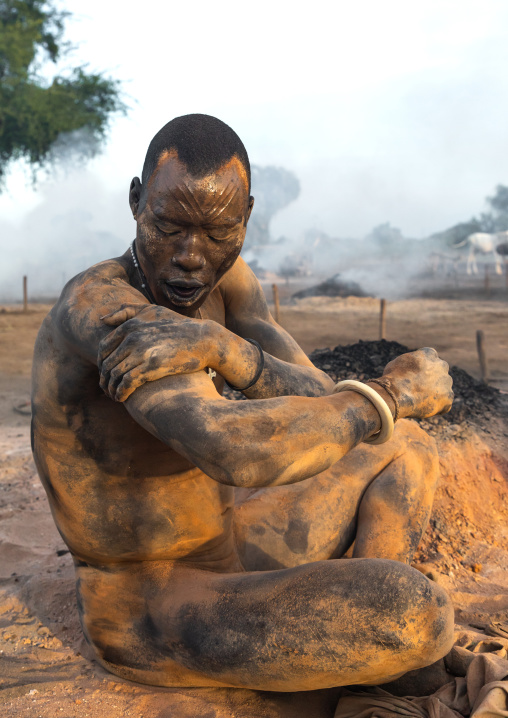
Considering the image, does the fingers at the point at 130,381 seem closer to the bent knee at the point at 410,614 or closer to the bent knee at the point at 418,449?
the bent knee at the point at 410,614

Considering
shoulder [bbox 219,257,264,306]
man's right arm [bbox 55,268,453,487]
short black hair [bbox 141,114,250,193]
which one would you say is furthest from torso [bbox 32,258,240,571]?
shoulder [bbox 219,257,264,306]

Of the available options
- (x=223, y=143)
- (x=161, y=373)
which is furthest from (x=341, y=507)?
(x=223, y=143)

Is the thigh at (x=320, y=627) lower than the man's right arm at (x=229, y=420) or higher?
lower

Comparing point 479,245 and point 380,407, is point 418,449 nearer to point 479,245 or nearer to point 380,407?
point 380,407

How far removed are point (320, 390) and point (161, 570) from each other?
78 centimetres

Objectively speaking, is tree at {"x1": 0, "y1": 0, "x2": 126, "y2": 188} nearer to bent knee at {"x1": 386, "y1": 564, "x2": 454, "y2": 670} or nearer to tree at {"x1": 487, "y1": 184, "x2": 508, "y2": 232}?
bent knee at {"x1": 386, "y1": 564, "x2": 454, "y2": 670}

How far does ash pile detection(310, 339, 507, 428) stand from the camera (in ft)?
14.6

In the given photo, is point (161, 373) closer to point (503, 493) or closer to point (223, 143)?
point (223, 143)

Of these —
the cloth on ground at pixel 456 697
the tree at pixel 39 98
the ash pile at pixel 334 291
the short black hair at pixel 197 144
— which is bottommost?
the ash pile at pixel 334 291

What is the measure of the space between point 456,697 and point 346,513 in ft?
2.34

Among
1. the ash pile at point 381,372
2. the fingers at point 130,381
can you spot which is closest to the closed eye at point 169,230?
→ the fingers at point 130,381

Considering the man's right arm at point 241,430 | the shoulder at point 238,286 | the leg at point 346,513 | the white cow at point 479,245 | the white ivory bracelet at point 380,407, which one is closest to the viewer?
the man's right arm at point 241,430

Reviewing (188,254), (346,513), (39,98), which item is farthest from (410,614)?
(39,98)

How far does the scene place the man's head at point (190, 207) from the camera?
6.05ft
